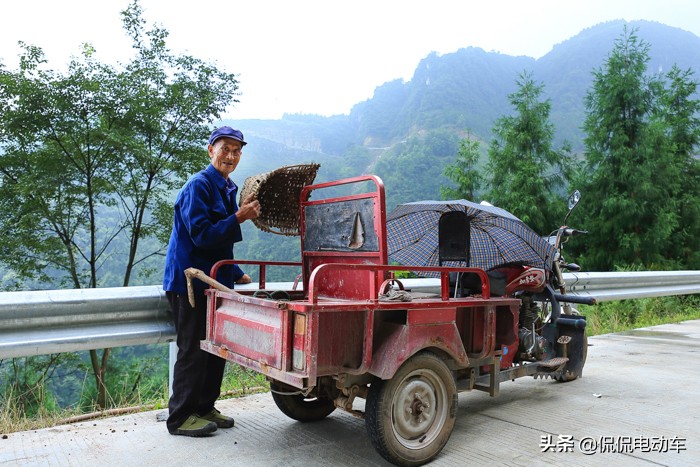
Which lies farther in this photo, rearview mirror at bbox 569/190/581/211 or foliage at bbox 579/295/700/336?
foliage at bbox 579/295/700/336

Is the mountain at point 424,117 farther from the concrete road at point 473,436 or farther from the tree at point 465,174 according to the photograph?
the concrete road at point 473,436

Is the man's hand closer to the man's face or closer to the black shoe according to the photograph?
the man's face

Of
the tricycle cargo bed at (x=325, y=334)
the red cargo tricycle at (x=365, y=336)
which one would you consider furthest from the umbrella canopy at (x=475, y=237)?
the tricycle cargo bed at (x=325, y=334)

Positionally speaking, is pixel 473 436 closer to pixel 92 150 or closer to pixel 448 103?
pixel 92 150

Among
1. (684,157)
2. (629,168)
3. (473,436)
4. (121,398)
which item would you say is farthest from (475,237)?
(684,157)

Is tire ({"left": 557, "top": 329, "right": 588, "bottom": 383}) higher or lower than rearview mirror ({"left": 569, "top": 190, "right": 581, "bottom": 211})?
lower

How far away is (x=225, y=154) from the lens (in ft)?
12.4

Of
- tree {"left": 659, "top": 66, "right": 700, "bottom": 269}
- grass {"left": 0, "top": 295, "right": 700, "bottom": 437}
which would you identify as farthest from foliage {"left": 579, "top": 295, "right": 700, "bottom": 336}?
tree {"left": 659, "top": 66, "right": 700, "bottom": 269}

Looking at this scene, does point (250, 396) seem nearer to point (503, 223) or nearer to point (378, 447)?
point (378, 447)

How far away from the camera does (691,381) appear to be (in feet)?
16.6

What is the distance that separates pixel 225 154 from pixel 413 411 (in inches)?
82.6

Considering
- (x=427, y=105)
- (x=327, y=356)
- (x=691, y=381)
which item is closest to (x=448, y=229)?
(x=327, y=356)

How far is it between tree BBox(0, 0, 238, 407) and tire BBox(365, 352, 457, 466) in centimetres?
1262

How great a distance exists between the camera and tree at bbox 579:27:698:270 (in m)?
15.5
